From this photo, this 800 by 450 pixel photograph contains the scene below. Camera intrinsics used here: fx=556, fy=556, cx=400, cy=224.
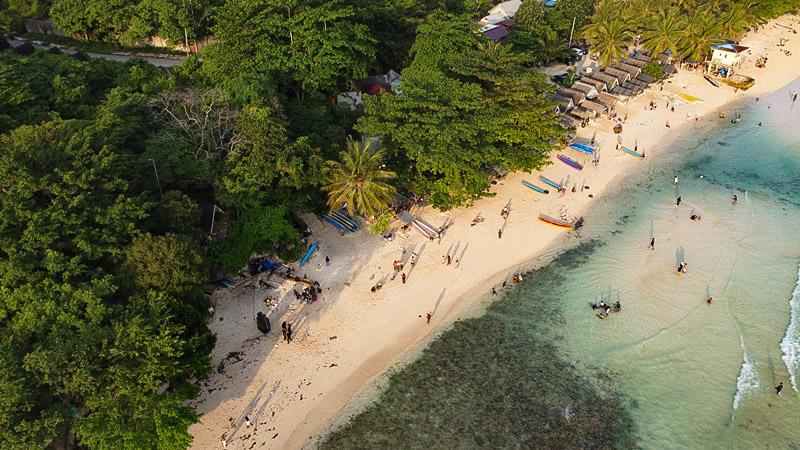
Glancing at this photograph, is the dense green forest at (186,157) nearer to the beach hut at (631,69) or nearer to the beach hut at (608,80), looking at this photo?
the beach hut at (631,69)

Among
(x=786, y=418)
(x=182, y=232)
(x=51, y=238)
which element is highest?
(x=51, y=238)

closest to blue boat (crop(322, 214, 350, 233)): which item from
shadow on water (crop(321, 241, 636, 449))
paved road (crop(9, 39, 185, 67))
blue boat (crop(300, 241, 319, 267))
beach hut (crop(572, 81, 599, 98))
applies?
blue boat (crop(300, 241, 319, 267))

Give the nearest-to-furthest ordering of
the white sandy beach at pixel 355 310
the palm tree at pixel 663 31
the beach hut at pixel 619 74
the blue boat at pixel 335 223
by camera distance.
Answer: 1. the white sandy beach at pixel 355 310
2. the blue boat at pixel 335 223
3. the beach hut at pixel 619 74
4. the palm tree at pixel 663 31

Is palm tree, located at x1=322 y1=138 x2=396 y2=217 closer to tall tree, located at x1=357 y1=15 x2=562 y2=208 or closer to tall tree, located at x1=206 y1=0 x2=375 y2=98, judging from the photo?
tall tree, located at x1=357 y1=15 x2=562 y2=208

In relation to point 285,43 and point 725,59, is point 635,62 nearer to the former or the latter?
point 725,59

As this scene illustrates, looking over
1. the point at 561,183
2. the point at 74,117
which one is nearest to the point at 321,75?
the point at 74,117

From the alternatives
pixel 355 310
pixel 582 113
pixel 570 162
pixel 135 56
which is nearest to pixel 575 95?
pixel 582 113

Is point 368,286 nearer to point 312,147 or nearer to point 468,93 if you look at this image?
point 312,147

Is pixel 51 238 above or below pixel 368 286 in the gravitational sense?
above

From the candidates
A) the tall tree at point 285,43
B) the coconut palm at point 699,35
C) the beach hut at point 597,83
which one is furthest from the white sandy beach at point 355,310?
the coconut palm at point 699,35
